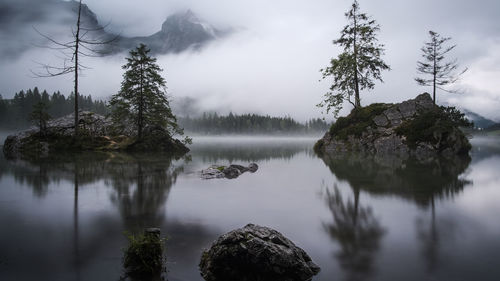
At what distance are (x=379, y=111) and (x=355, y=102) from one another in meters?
4.27

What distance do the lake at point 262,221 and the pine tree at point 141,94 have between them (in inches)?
756

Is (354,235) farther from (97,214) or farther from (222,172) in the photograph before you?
(222,172)

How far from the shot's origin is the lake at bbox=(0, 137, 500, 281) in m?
5.23

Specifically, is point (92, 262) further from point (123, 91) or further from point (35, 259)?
point (123, 91)

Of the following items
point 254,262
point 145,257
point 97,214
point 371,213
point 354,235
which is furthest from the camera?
point 371,213

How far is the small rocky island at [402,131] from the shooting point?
3091 centimetres

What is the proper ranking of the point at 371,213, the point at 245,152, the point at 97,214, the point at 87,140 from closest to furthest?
the point at 97,214, the point at 371,213, the point at 87,140, the point at 245,152

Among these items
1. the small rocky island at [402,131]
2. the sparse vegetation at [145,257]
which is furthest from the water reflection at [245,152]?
the sparse vegetation at [145,257]

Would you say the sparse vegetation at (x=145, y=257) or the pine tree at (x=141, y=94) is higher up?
the pine tree at (x=141, y=94)

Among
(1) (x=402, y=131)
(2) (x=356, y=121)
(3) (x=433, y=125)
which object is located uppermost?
(2) (x=356, y=121)

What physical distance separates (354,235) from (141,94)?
30.8 m

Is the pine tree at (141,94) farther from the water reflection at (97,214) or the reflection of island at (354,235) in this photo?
the reflection of island at (354,235)

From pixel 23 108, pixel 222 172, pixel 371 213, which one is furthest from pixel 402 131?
pixel 23 108

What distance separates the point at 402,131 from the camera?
1312 inches
